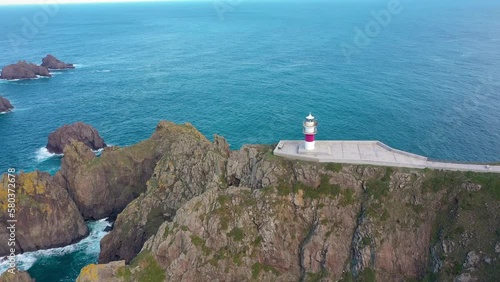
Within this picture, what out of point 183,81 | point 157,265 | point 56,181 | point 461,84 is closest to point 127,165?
point 56,181

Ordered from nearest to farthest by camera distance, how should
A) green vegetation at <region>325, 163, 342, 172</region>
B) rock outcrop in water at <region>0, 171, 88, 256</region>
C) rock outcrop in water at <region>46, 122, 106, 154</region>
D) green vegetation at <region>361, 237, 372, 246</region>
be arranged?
green vegetation at <region>361, 237, 372, 246</region>
green vegetation at <region>325, 163, 342, 172</region>
rock outcrop in water at <region>0, 171, 88, 256</region>
rock outcrop in water at <region>46, 122, 106, 154</region>

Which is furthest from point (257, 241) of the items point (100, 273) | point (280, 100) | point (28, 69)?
point (28, 69)

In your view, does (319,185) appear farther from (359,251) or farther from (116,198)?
(116,198)

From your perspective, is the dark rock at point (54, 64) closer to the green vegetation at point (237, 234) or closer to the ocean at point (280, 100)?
the ocean at point (280, 100)

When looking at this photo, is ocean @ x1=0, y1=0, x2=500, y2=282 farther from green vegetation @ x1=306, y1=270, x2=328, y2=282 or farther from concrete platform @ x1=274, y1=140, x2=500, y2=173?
green vegetation @ x1=306, y1=270, x2=328, y2=282

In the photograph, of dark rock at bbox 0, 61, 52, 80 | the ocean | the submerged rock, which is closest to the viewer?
the submerged rock

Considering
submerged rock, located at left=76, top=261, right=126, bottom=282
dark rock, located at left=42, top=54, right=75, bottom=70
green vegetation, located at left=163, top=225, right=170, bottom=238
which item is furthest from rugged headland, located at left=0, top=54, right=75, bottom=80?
green vegetation, located at left=163, top=225, right=170, bottom=238
